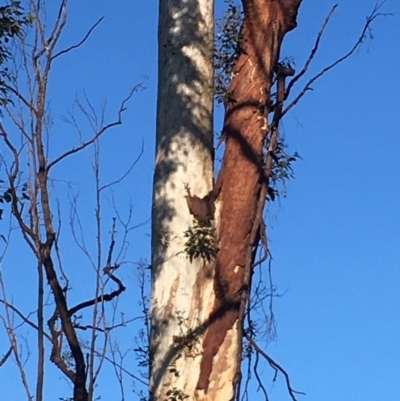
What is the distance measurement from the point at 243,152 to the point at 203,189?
12.1 inches

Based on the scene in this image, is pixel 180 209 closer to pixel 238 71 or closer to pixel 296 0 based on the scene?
pixel 238 71

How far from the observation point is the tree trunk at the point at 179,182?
424 cm

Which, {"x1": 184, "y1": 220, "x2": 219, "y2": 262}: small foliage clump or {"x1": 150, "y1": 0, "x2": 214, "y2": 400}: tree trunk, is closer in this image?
{"x1": 150, "y1": 0, "x2": 214, "y2": 400}: tree trunk

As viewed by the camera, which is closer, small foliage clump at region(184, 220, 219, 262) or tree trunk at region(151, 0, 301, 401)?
tree trunk at region(151, 0, 301, 401)

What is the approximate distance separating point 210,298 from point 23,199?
8.32ft

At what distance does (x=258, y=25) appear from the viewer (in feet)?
16.3

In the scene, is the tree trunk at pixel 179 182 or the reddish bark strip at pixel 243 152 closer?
the tree trunk at pixel 179 182

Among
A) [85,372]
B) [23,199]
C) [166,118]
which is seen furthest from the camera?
[23,199]

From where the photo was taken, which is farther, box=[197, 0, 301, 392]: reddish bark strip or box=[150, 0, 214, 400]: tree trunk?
box=[197, 0, 301, 392]: reddish bark strip

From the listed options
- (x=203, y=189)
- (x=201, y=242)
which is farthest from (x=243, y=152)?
(x=201, y=242)

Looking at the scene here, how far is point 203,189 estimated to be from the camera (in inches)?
180

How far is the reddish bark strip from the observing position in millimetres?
4340

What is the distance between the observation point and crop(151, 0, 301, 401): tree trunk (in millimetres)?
4242

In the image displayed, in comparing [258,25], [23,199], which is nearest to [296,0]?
[258,25]
